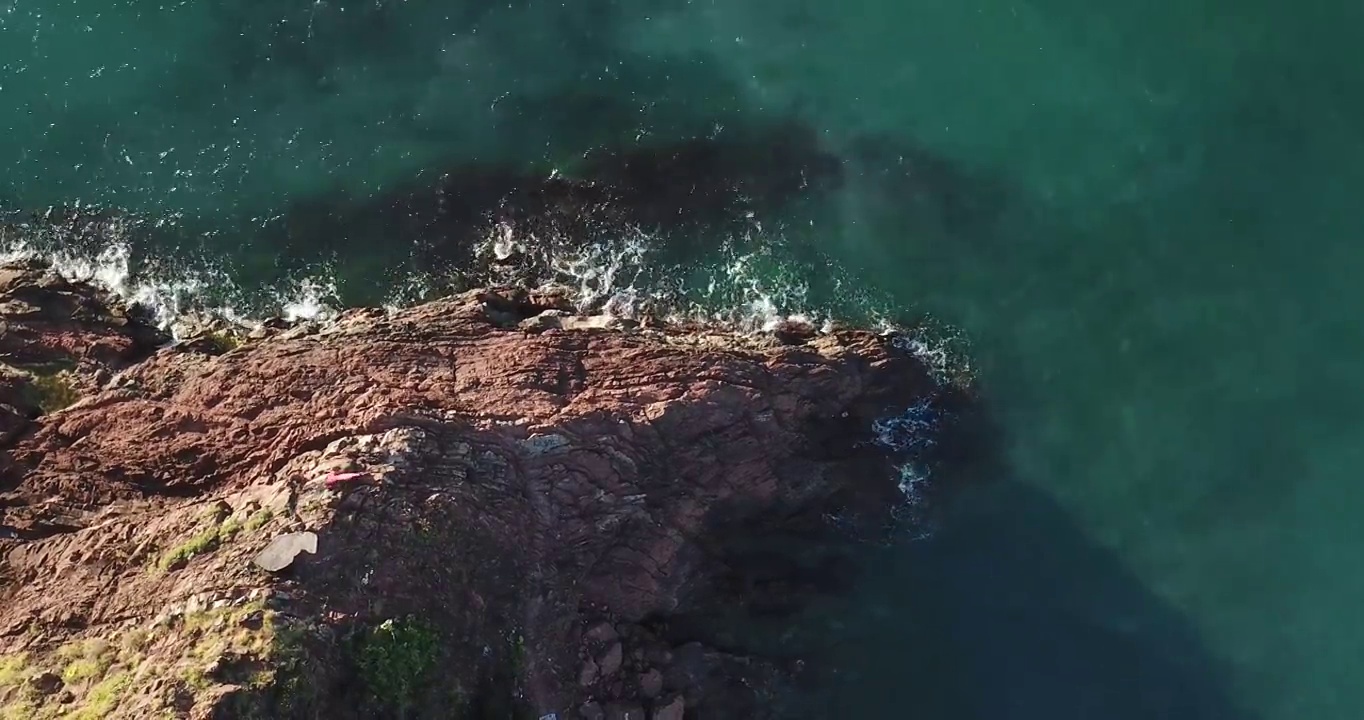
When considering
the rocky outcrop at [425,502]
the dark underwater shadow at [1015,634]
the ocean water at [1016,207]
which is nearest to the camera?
the rocky outcrop at [425,502]

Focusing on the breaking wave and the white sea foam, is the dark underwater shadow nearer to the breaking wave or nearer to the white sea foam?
the breaking wave

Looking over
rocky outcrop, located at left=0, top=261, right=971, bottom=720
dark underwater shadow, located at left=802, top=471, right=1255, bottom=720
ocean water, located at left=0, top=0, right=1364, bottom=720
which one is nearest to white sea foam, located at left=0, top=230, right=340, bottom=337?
ocean water, located at left=0, top=0, right=1364, bottom=720

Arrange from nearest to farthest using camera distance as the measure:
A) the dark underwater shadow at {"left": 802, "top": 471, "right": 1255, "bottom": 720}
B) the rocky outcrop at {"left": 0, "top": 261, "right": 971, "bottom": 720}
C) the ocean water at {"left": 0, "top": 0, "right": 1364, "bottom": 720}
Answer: the rocky outcrop at {"left": 0, "top": 261, "right": 971, "bottom": 720} < the dark underwater shadow at {"left": 802, "top": 471, "right": 1255, "bottom": 720} < the ocean water at {"left": 0, "top": 0, "right": 1364, "bottom": 720}

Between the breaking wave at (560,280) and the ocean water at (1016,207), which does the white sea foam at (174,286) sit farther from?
the ocean water at (1016,207)

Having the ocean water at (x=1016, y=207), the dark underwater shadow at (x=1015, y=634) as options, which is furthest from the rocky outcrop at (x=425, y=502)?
the ocean water at (x=1016, y=207)

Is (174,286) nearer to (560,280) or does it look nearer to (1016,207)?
(560,280)

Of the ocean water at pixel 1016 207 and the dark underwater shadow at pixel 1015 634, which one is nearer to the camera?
the dark underwater shadow at pixel 1015 634

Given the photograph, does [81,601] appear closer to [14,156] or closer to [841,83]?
[14,156]

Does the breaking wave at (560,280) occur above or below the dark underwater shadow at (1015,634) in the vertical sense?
above
